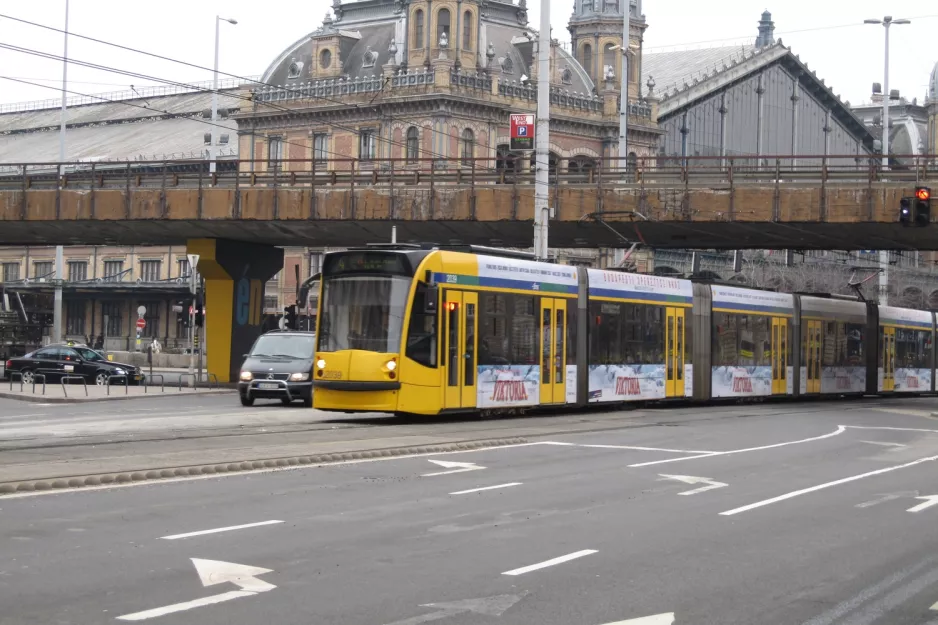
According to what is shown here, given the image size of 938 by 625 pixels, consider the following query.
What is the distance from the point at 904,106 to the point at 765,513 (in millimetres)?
148615

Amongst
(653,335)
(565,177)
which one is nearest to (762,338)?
(653,335)

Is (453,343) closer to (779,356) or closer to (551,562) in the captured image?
(551,562)

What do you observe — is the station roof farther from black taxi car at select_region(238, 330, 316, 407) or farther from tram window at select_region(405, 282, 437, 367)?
tram window at select_region(405, 282, 437, 367)

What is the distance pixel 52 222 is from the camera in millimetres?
45281

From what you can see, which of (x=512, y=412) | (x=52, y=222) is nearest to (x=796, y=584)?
(x=512, y=412)

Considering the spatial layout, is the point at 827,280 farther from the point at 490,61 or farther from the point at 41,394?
the point at 41,394

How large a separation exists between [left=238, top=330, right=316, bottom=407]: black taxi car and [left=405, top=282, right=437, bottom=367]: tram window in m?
8.49

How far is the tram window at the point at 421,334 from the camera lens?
23.7 meters

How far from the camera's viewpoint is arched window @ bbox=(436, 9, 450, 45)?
8212cm

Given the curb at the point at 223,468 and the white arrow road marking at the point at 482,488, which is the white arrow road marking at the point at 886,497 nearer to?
the white arrow road marking at the point at 482,488

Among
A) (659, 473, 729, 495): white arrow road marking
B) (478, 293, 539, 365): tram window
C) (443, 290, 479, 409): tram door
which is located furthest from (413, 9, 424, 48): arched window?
(659, 473, 729, 495): white arrow road marking

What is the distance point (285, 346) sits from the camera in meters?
33.8

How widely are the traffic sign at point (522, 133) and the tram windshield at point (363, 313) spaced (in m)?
12.9

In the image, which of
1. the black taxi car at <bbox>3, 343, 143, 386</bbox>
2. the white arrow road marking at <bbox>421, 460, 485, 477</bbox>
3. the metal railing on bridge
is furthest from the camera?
the black taxi car at <bbox>3, 343, 143, 386</bbox>
